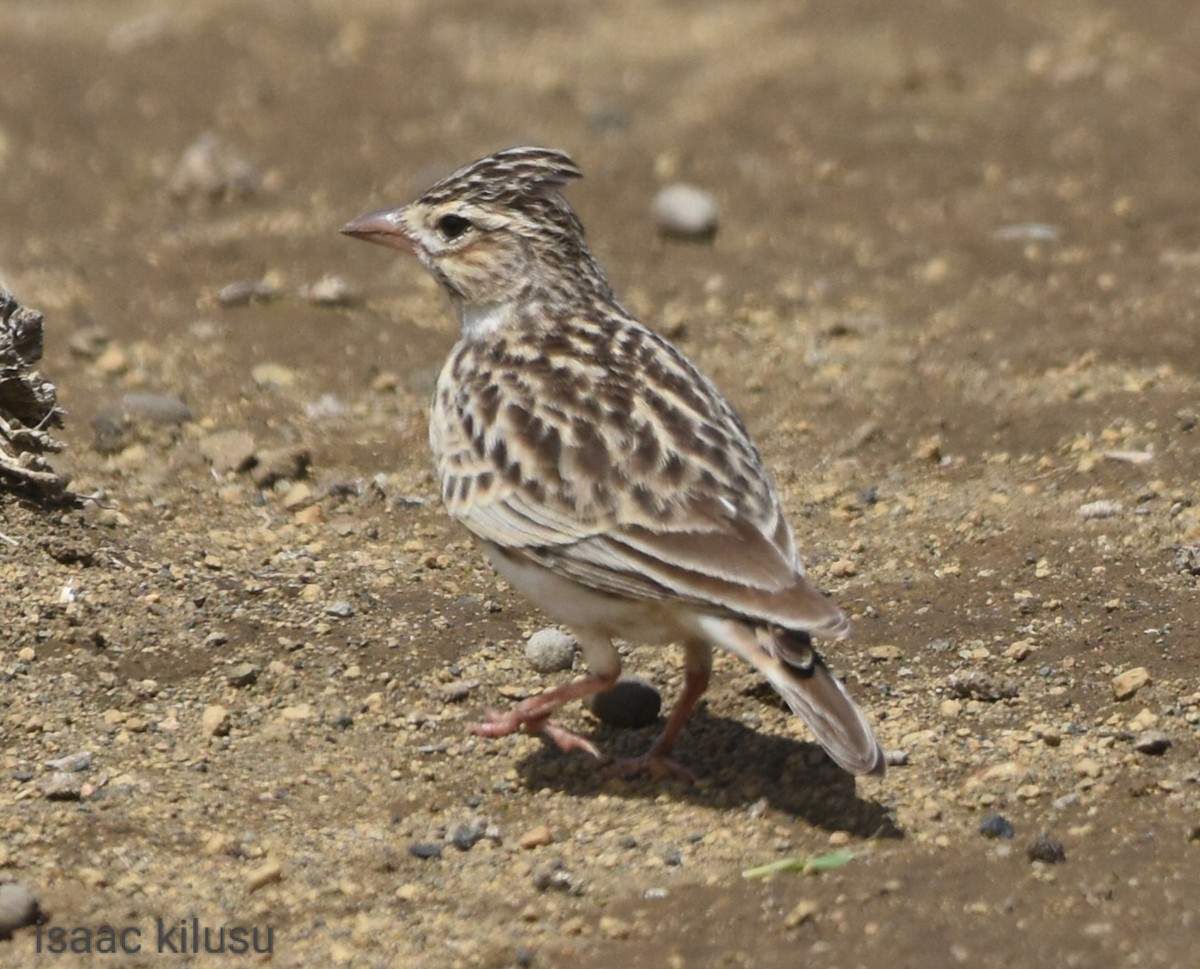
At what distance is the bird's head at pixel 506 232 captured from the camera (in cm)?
682

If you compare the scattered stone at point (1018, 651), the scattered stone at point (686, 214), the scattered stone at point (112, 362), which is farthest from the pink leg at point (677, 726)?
the scattered stone at point (686, 214)

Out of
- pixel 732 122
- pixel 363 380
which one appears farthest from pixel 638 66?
pixel 363 380

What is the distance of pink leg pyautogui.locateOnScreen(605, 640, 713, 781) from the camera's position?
19.1 ft

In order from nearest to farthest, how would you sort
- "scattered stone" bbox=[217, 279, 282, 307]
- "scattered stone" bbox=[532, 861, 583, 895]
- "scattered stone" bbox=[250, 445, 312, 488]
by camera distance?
"scattered stone" bbox=[532, 861, 583, 895]
"scattered stone" bbox=[250, 445, 312, 488]
"scattered stone" bbox=[217, 279, 282, 307]

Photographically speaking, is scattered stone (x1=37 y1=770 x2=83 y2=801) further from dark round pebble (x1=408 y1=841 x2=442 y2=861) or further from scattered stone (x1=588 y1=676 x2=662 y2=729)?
scattered stone (x1=588 y1=676 x2=662 y2=729)

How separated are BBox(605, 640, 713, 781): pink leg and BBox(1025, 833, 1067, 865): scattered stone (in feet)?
3.71

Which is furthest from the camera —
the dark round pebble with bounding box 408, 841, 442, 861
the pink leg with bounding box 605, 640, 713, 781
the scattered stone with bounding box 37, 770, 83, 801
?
the pink leg with bounding box 605, 640, 713, 781

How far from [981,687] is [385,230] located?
273 cm

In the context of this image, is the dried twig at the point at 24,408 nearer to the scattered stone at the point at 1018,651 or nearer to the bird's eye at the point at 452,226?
the bird's eye at the point at 452,226

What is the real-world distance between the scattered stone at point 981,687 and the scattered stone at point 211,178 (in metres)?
6.51

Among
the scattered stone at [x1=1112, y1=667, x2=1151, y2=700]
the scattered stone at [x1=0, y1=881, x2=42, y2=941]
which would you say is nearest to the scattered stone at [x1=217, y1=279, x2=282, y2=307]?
the scattered stone at [x1=0, y1=881, x2=42, y2=941]

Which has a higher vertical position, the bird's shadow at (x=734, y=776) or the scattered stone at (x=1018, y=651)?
the scattered stone at (x=1018, y=651)

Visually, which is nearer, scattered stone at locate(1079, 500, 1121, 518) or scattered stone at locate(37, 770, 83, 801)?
scattered stone at locate(37, 770, 83, 801)

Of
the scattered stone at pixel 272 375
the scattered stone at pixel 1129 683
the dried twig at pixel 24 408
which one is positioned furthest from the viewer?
the scattered stone at pixel 272 375
